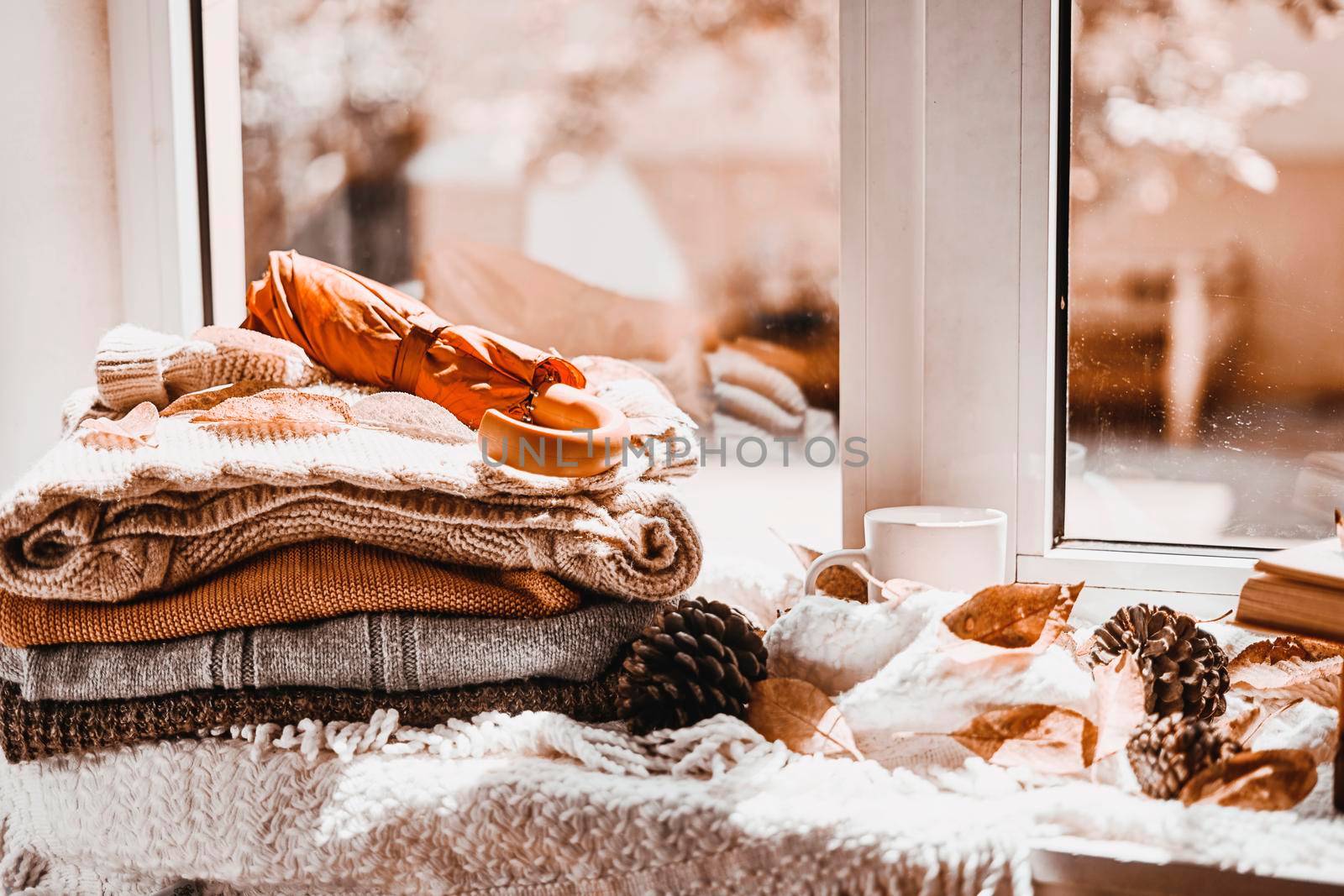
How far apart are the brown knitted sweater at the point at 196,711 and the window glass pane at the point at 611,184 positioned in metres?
0.44

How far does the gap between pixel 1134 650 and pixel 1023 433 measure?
0.27m

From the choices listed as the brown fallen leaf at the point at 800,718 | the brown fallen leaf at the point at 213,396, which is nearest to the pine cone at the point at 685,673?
the brown fallen leaf at the point at 800,718

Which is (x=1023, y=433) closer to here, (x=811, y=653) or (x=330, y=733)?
(x=811, y=653)

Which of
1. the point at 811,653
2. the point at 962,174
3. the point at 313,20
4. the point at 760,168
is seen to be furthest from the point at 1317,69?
the point at 313,20

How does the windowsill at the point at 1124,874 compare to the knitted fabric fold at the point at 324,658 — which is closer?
the windowsill at the point at 1124,874

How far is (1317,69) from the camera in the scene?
76cm

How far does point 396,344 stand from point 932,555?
42 cm

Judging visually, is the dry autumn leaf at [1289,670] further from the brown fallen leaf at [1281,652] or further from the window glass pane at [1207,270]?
the window glass pane at [1207,270]

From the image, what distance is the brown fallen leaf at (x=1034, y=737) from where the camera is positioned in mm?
501

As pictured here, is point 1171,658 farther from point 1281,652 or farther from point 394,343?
point 394,343

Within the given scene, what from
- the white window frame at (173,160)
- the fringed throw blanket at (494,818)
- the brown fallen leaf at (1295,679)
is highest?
the white window frame at (173,160)

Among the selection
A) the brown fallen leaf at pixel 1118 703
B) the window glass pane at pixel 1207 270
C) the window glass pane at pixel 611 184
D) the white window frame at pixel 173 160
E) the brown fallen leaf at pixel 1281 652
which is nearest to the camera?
the brown fallen leaf at pixel 1118 703

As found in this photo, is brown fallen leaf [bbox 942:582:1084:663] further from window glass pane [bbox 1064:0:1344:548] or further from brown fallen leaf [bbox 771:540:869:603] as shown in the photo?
window glass pane [bbox 1064:0:1344:548]

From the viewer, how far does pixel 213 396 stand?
2.28 ft
